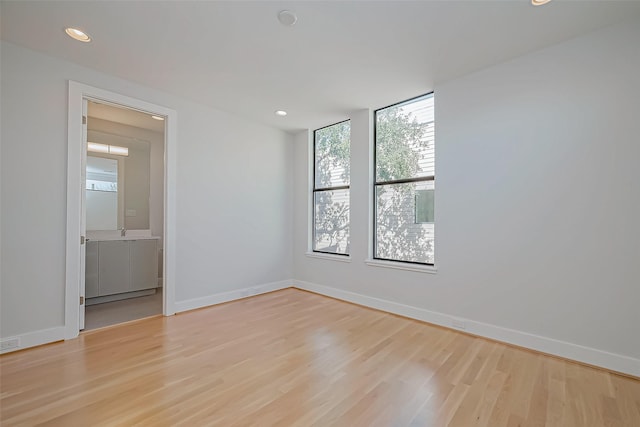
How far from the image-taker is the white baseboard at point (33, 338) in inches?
97.3

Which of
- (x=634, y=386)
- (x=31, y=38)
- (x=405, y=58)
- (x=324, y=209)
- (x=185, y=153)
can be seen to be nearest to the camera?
(x=634, y=386)

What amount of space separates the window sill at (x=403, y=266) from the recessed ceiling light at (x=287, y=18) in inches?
110

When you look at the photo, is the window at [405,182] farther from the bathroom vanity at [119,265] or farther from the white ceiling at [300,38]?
the bathroom vanity at [119,265]

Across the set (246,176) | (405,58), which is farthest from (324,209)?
(405,58)

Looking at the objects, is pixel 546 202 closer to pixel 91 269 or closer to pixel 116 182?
pixel 91 269

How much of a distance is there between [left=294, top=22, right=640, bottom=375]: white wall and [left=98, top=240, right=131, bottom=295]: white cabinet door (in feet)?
13.6

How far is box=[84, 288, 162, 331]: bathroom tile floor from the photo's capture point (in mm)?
3299

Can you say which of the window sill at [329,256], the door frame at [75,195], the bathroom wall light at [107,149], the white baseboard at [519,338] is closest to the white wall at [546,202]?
the white baseboard at [519,338]

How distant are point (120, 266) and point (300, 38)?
13.3 feet

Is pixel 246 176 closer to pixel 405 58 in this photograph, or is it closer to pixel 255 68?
pixel 255 68

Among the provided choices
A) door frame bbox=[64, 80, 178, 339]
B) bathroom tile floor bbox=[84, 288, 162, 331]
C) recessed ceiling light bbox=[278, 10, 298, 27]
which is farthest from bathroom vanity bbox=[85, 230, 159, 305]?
recessed ceiling light bbox=[278, 10, 298, 27]

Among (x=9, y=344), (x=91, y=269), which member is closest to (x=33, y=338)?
(x=9, y=344)

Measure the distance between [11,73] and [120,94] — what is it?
0.82 meters

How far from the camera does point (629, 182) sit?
2180mm
